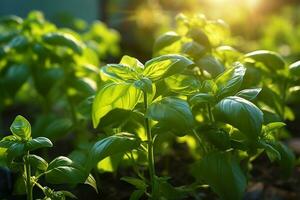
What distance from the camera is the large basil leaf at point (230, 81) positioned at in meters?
1.26

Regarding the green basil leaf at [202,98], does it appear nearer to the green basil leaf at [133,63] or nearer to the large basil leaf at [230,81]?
the large basil leaf at [230,81]

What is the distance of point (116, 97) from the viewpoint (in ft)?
4.13

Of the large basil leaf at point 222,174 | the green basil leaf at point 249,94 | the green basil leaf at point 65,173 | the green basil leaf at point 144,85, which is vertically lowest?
the large basil leaf at point 222,174

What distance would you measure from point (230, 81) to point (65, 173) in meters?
0.44

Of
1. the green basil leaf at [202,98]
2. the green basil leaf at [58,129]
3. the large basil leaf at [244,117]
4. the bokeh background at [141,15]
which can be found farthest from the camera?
the bokeh background at [141,15]

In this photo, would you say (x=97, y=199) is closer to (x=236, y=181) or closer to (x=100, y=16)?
(x=236, y=181)

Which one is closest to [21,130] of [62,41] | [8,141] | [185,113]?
[8,141]

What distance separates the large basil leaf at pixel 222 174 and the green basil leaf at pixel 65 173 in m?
0.28

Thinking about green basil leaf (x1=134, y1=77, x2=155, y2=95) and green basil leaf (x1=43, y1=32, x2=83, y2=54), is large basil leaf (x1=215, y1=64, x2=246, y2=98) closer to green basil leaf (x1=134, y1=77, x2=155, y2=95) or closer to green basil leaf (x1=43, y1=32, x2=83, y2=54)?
green basil leaf (x1=134, y1=77, x2=155, y2=95)

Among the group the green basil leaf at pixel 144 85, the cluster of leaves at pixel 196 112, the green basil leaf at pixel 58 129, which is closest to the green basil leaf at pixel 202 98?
the cluster of leaves at pixel 196 112

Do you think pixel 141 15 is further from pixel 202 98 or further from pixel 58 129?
pixel 202 98

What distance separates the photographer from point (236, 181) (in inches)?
49.3

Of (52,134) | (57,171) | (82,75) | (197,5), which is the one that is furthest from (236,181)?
(197,5)

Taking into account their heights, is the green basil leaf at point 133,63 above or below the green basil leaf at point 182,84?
above
